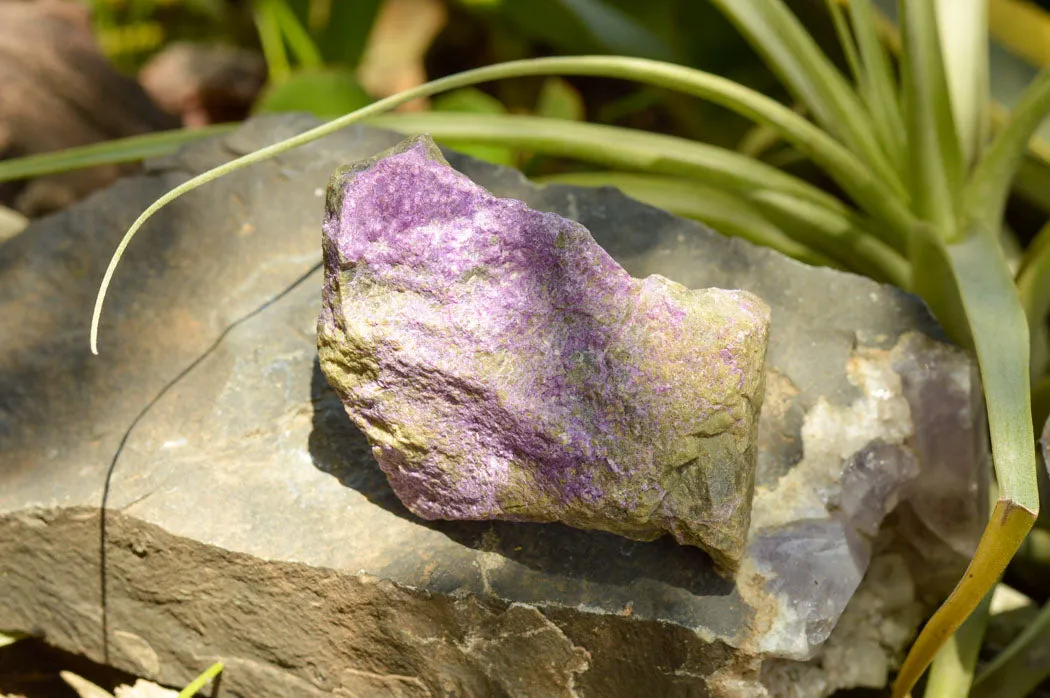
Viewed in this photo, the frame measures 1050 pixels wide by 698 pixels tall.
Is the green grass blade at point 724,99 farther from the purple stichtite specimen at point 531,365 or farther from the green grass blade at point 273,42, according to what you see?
the green grass blade at point 273,42

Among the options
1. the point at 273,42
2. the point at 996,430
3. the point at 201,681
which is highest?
the point at 996,430

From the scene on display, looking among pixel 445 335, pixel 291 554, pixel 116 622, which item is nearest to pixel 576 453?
pixel 445 335

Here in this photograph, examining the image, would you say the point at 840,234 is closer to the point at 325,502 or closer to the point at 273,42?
the point at 325,502

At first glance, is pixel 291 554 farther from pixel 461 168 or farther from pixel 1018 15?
pixel 1018 15

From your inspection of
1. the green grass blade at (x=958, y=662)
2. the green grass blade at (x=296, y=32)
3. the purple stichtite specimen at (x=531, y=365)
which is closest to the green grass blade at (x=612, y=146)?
the purple stichtite specimen at (x=531, y=365)

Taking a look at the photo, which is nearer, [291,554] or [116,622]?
[291,554]

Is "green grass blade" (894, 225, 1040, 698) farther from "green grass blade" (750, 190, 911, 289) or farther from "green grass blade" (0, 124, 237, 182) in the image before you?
"green grass blade" (0, 124, 237, 182)

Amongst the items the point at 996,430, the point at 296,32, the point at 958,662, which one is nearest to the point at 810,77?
the point at 996,430

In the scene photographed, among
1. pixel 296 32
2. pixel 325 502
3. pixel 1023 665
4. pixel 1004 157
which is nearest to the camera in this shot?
→ pixel 325 502
